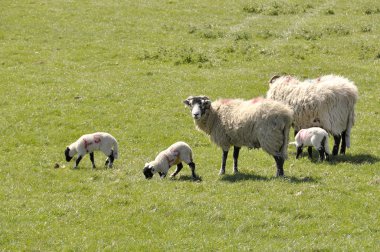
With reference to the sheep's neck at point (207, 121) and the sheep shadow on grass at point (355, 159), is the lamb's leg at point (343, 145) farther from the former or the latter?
the sheep's neck at point (207, 121)

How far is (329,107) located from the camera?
74.8ft

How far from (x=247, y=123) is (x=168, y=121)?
27.0ft

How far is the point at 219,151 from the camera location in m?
24.0

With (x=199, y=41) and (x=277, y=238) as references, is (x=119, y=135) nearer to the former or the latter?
A: (x=277, y=238)

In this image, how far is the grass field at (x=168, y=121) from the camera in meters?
15.9

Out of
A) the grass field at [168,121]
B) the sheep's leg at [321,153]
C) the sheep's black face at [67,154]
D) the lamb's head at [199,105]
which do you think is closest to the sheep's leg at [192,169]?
the grass field at [168,121]

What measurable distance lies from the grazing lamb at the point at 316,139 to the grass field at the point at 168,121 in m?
0.50

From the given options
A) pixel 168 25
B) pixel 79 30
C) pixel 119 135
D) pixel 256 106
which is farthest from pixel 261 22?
pixel 256 106

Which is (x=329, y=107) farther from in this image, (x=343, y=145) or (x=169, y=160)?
(x=169, y=160)

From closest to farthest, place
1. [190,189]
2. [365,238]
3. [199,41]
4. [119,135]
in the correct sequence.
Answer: [365,238], [190,189], [119,135], [199,41]

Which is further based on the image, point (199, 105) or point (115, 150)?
point (115, 150)

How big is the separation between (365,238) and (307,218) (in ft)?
5.01

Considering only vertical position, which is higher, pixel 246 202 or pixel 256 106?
pixel 256 106

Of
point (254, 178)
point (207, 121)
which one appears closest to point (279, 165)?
point (254, 178)
